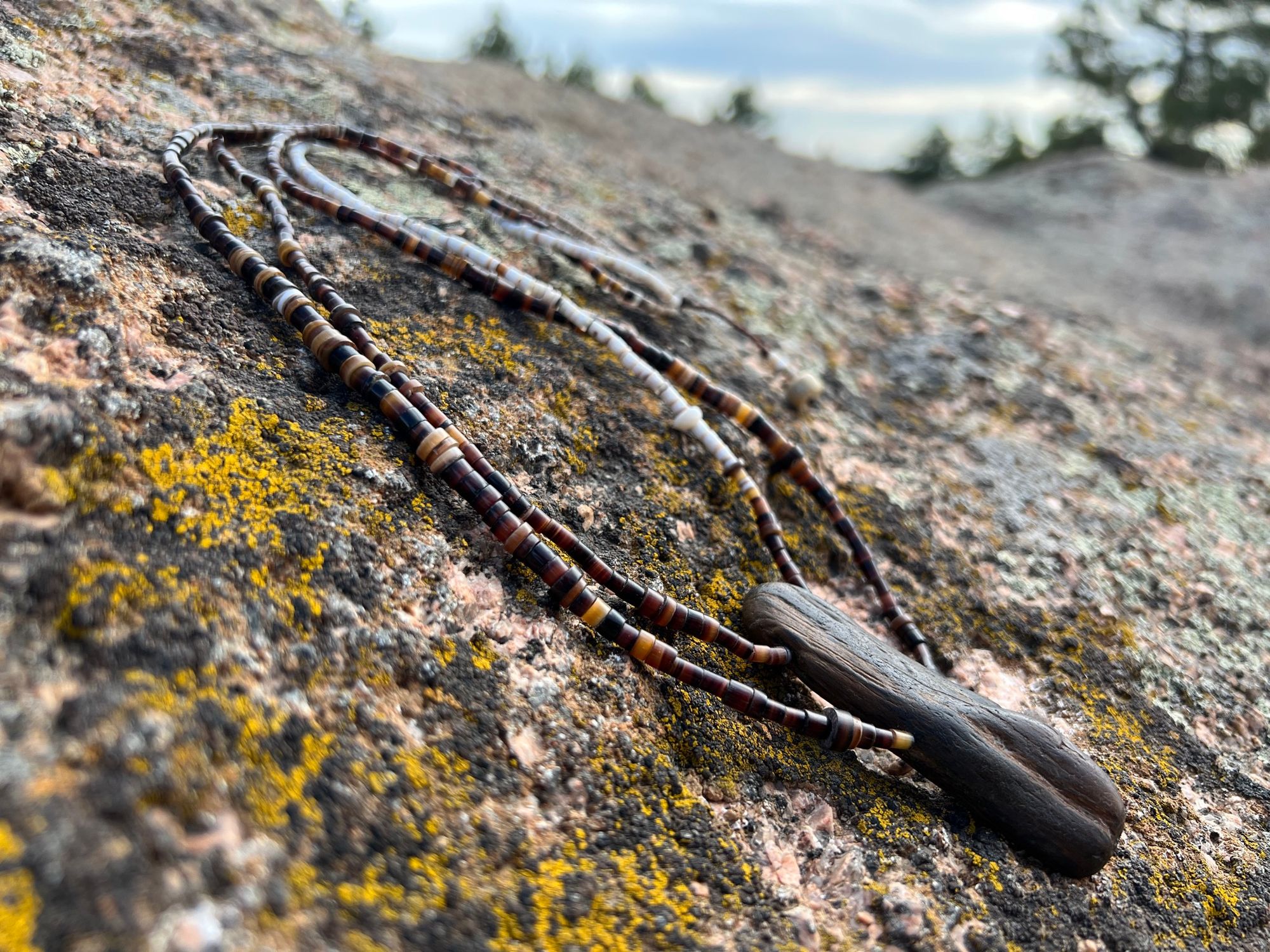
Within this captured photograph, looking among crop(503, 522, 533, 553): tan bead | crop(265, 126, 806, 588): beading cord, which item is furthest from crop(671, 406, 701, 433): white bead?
crop(503, 522, 533, 553): tan bead

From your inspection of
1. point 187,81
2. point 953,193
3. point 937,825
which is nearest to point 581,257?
point 187,81

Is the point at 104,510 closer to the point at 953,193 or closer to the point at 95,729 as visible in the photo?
the point at 95,729

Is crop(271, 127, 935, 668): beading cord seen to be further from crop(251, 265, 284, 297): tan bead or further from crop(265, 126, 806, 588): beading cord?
crop(251, 265, 284, 297): tan bead

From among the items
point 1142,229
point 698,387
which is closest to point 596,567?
point 698,387

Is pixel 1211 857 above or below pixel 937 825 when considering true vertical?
below

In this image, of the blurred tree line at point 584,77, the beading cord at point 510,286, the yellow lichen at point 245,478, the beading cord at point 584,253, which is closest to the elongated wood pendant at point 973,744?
the beading cord at point 510,286

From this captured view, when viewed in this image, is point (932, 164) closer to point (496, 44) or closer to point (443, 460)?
point (496, 44)
